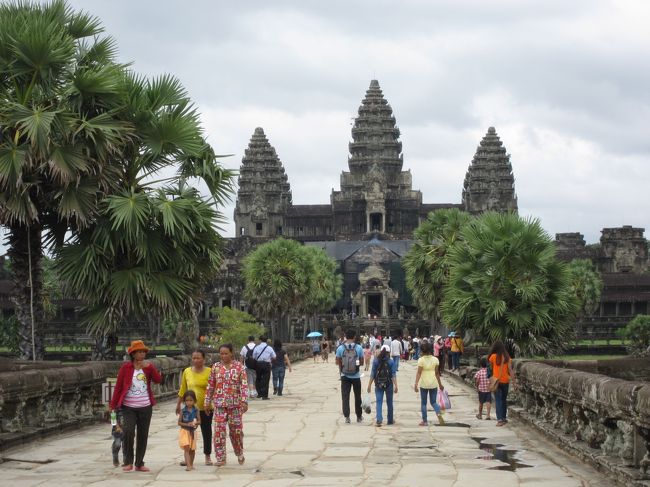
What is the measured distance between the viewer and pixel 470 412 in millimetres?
23281

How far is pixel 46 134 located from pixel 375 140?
13011 cm

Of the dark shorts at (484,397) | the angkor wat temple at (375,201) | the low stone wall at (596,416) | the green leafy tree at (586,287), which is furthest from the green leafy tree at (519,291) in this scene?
the angkor wat temple at (375,201)

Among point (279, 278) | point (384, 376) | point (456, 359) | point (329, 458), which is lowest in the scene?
point (329, 458)

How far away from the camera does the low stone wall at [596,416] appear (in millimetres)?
11547

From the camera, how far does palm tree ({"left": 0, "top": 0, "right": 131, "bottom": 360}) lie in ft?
67.4

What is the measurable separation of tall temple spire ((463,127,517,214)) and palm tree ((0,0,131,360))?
4935 inches

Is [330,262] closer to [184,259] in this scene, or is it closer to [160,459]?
[184,259]

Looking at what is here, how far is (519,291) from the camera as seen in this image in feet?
92.1

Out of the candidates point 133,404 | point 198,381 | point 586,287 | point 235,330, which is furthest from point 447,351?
point 586,287

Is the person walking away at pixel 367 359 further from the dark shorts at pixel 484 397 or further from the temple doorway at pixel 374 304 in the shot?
the temple doorway at pixel 374 304

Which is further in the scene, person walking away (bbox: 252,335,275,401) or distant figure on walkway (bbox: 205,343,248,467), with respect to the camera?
person walking away (bbox: 252,335,275,401)

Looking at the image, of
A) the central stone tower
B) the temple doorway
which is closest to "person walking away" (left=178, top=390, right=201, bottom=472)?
the temple doorway

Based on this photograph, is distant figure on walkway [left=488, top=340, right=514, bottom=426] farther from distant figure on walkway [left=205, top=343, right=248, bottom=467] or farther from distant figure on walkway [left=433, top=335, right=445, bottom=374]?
distant figure on walkway [left=433, top=335, right=445, bottom=374]

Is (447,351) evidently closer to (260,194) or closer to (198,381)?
(198,381)
